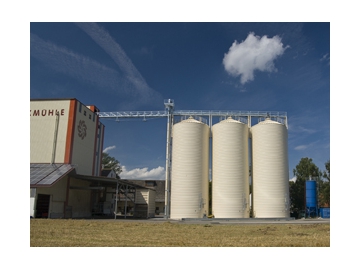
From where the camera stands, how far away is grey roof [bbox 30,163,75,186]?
99.7ft

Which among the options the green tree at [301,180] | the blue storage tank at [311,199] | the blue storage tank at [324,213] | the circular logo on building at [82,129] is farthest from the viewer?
the green tree at [301,180]

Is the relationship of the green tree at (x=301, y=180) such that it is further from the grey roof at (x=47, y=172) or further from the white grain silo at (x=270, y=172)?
the grey roof at (x=47, y=172)

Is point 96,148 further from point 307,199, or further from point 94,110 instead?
point 307,199

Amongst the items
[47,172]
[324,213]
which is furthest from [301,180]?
[47,172]

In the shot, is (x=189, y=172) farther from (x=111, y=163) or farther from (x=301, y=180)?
(x=111, y=163)

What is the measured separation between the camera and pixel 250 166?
43000 millimetres

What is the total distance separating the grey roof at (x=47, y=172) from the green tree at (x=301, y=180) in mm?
35752

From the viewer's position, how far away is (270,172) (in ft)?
131

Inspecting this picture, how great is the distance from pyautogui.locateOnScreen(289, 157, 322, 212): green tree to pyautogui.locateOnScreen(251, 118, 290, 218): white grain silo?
12494mm

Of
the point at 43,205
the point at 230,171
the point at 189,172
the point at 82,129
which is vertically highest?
the point at 82,129

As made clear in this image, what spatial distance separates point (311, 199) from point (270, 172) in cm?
1062

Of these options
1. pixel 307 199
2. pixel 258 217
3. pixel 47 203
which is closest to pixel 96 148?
pixel 47 203

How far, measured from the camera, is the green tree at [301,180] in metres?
51.5

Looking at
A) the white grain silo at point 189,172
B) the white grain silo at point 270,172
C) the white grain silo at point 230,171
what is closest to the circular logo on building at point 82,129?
the white grain silo at point 189,172
